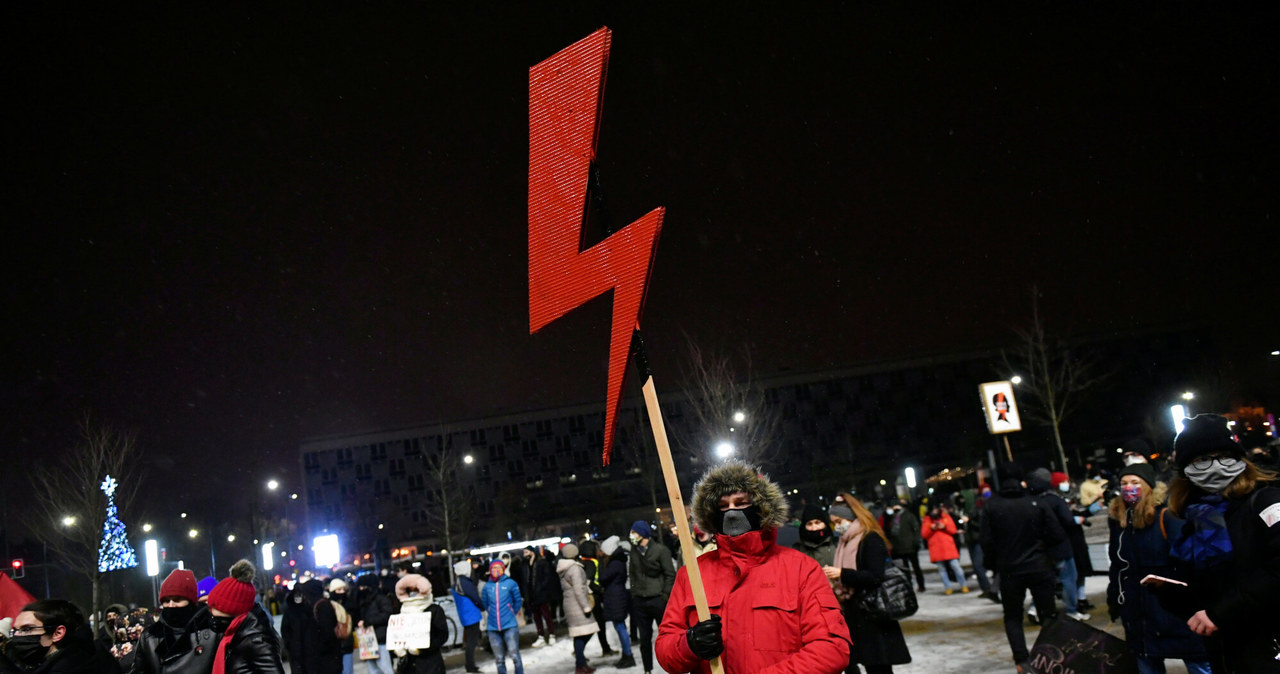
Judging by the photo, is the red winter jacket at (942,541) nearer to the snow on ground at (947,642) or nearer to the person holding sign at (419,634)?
the snow on ground at (947,642)

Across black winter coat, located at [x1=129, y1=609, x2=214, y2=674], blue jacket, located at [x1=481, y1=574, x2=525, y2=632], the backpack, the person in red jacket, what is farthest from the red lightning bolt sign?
blue jacket, located at [x1=481, y1=574, x2=525, y2=632]

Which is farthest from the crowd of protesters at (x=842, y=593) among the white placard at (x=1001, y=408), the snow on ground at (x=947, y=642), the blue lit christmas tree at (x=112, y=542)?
the blue lit christmas tree at (x=112, y=542)

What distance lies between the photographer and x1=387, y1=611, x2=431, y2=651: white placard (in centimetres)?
978

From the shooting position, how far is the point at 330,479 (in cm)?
10294

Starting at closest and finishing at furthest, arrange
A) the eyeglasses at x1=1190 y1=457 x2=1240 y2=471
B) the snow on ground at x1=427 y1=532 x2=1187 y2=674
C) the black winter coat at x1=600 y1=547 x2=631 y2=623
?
the eyeglasses at x1=1190 y1=457 x2=1240 y2=471 < the snow on ground at x1=427 y1=532 x2=1187 y2=674 < the black winter coat at x1=600 y1=547 x2=631 y2=623

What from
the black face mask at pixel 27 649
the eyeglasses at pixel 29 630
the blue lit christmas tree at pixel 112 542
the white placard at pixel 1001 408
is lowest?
the black face mask at pixel 27 649

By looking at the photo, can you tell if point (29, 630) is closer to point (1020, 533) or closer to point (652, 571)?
point (652, 571)

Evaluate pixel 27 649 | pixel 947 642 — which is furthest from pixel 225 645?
pixel 947 642

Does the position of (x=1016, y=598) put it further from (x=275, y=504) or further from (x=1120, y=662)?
(x=275, y=504)

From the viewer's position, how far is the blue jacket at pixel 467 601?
14.2 metres

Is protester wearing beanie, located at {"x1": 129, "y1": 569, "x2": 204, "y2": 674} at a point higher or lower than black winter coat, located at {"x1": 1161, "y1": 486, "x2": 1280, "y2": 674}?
higher

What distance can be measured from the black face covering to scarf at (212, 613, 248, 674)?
331 cm

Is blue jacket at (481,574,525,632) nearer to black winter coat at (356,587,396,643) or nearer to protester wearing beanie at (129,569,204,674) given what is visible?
black winter coat at (356,587,396,643)

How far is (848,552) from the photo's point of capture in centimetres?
725
